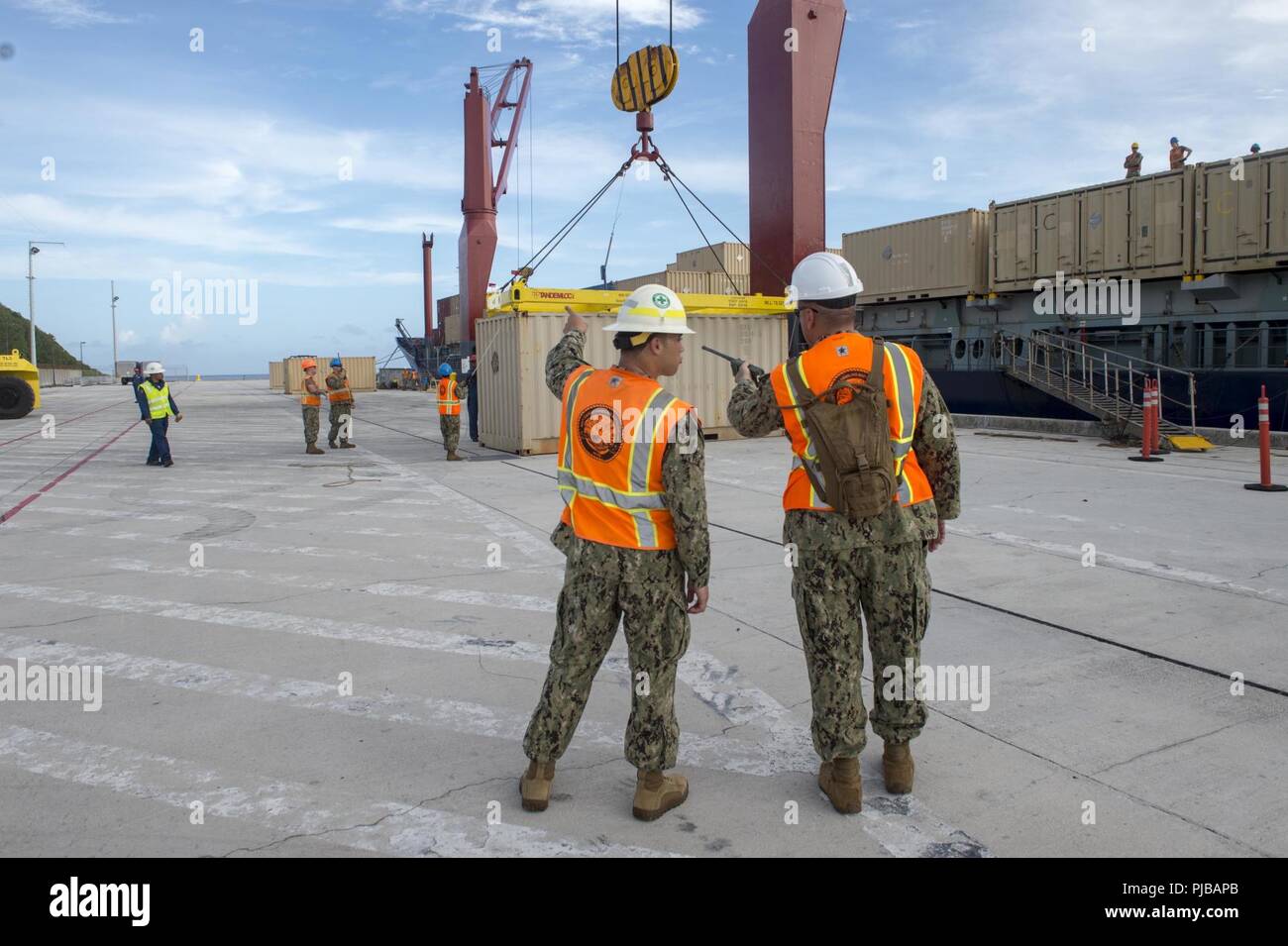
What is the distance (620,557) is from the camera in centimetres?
334

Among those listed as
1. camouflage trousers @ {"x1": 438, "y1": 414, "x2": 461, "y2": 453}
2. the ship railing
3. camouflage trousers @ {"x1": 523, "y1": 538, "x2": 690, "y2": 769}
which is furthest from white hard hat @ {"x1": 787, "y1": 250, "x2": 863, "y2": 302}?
the ship railing

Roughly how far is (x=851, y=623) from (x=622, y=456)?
106 centimetres

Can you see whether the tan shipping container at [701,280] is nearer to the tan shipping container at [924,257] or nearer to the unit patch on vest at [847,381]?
the tan shipping container at [924,257]

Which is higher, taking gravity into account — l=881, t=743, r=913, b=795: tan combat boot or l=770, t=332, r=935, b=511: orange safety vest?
l=770, t=332, r=935, b=511: orange safety vest

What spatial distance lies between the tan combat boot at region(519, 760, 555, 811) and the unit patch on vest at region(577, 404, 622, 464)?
46.3 inches

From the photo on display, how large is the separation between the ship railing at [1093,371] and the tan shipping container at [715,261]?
14.2 meters

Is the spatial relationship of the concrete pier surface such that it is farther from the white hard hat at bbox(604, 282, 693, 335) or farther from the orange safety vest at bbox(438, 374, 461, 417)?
the orange safety vest at bbox(438, 374, 461, 417)

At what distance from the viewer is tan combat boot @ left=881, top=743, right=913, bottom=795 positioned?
139 inches

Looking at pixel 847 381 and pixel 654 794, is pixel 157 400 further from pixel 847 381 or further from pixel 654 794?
pixel 847 381

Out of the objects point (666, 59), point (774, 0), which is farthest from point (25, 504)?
point (774, 0)

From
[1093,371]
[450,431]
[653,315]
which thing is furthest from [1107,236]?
[653,315]

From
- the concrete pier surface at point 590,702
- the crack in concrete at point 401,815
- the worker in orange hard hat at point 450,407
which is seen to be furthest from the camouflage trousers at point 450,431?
the crack in concrete at point 401,815

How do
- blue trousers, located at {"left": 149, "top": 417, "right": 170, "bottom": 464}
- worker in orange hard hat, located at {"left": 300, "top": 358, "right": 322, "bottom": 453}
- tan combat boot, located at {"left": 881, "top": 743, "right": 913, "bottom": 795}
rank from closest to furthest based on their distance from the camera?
tan combat boot, located at {"left": 881, "top": 743, "right": 913, "bottom": 795} → blue trousers, located at {"left": 149, "top": 417, "right": 170, "bottom": 464} → worker in orange hard hat, located at {"left": 300, "top": 358, "right": 322, "bottom": 453}

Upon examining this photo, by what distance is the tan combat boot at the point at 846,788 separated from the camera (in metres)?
3.39
